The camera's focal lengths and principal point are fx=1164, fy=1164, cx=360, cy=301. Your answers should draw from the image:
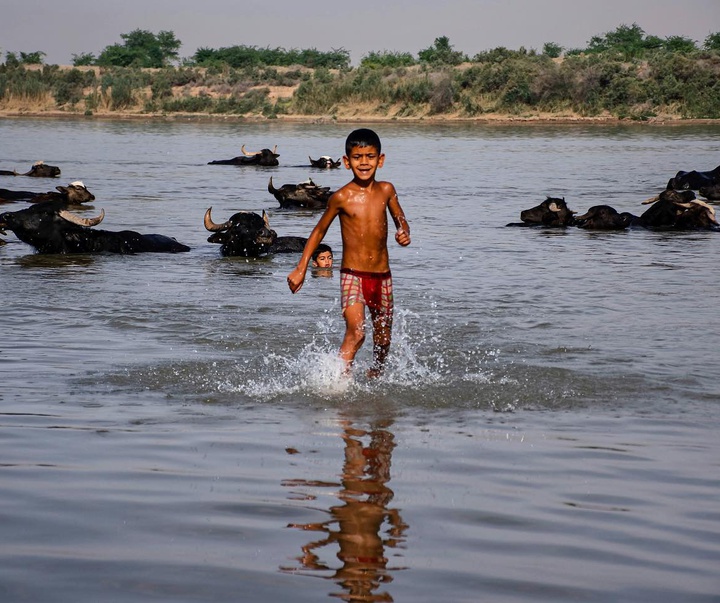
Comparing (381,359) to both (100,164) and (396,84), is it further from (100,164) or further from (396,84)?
(396,84)

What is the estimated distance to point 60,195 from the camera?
17.5m

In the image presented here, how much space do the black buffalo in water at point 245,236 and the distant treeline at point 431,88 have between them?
127 feet

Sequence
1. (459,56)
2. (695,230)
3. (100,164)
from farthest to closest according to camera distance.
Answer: (459,56) < (100,164) < (695,230)

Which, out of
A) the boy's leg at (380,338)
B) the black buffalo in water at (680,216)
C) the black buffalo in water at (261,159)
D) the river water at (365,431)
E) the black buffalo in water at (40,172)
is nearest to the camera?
the river water at (365,431)

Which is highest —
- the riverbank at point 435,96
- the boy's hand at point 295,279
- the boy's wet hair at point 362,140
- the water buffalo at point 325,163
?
the riverbank at point 435,96

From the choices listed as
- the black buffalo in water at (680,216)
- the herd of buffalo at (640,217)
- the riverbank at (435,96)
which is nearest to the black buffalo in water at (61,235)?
the herd of buffalo at (640,217)

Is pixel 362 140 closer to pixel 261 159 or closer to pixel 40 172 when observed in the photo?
pixel 40 172

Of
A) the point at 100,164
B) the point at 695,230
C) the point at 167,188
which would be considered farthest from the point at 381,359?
the point at 100,164

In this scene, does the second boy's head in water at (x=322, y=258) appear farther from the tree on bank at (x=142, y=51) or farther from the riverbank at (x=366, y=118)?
the tree on bank at (x=142, y=51)

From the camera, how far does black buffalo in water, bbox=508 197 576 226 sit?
15.8m

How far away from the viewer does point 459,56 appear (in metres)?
72.1

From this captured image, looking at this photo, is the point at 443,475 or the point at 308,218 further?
the point at 308,218

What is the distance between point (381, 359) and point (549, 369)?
3.45ft

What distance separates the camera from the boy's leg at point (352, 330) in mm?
6477
